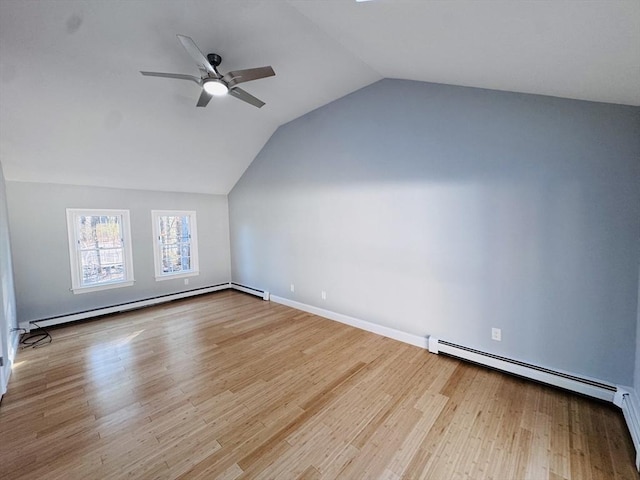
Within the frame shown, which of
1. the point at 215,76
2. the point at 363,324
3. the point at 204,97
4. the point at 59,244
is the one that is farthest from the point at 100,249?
the point at 363,324

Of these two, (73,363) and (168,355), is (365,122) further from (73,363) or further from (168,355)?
(73,363)

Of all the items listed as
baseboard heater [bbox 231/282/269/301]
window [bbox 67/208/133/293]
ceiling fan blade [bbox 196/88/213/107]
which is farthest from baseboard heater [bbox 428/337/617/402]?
window [bbox 67/208/133/293]

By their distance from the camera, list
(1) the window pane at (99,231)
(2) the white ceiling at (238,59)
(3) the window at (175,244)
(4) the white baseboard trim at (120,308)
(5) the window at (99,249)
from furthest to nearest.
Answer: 1. (3) the window at (175,244)
2. (1) the window pane at (99,231)
3. (5) the window at (99,249)
4. (4) the white baseboard trim at (120,308)
5. (2) the white ceiling at (238,59)

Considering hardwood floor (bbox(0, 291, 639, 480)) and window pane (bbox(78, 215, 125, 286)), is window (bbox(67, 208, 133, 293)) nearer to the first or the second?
window pane (bbox(78, 215, 125, 286))

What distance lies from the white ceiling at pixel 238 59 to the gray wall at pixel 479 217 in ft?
0.90

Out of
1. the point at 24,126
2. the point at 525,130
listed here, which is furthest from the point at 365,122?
the point at 24,126

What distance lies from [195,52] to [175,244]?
13.7 feet

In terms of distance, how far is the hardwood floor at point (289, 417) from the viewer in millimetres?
1674

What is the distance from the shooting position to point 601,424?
1.98 metres

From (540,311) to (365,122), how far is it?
2874 mm

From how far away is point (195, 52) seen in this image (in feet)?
6.46

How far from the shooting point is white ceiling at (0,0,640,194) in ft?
4.58

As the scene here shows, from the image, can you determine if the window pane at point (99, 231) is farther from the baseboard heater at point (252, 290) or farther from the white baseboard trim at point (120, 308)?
the baseboard heater at point (252, 290)

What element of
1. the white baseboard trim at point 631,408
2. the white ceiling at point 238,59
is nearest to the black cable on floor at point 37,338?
the white ceiling at point 238,59
